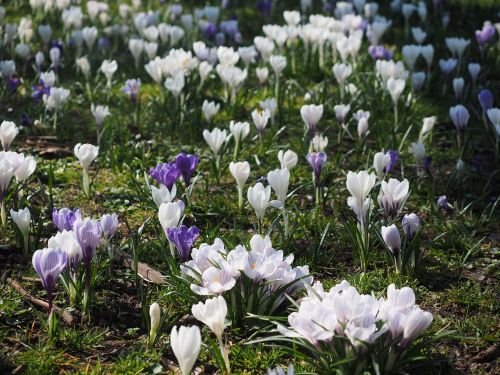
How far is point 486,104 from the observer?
415 cm

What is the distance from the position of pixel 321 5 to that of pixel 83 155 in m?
4.47

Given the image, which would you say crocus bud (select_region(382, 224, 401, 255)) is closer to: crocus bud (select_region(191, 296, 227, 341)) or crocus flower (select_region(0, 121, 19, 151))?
crocus bud (select_region(191, 296, 227, 341))

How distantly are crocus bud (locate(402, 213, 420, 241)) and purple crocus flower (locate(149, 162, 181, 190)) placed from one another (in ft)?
3.24

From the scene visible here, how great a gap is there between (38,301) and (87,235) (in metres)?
0.36

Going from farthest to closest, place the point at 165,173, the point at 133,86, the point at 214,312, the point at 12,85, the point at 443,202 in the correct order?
1. the point at 12,85
2. the point at 133,86
3. the point at 443,202
4. the point at 165,173
5. the point at 214,312

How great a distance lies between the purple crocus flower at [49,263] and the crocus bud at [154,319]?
327 millimetres

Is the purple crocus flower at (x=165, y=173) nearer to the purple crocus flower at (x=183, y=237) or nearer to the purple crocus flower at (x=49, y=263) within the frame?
the purple crocus flower at (x=183, y=237)

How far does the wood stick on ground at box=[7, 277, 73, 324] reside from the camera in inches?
102

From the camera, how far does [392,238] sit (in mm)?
2791

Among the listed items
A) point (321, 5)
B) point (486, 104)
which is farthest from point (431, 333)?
point (321, 5)

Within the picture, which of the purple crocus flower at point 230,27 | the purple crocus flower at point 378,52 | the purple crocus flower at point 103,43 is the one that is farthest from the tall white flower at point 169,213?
the purple crocus flower at point 230,27

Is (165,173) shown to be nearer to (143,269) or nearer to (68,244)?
(143,269)

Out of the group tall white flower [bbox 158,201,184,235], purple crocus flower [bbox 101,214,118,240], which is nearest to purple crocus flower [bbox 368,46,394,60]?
tall white flower [bbox 158,201,184,235]

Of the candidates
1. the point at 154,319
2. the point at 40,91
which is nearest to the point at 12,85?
the point at 40,91
